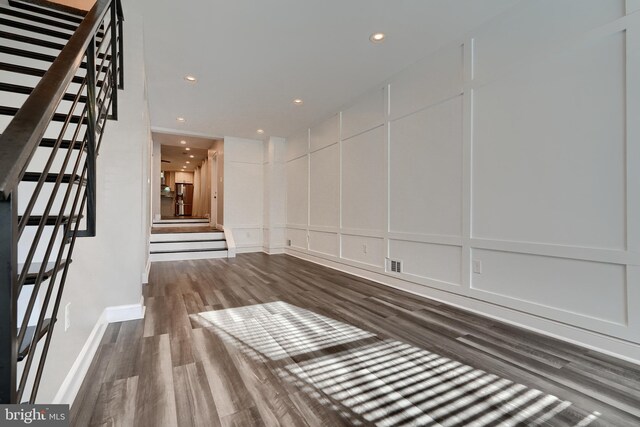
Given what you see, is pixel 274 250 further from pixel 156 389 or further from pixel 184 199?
pixel 184 199

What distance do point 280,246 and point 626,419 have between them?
5.84 m

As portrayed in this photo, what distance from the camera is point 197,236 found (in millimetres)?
6301

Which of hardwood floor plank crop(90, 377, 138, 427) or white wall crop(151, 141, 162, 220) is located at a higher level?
white wall crop(151, 141, 162, 220)

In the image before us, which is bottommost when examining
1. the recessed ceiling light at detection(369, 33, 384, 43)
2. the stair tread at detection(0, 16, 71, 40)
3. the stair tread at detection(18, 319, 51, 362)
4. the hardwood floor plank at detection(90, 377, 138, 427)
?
the hardwood floor plank at detection(90, 377, 138, 427)

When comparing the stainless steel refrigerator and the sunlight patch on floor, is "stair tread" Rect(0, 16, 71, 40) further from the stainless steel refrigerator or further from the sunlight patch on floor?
the stainless steel refrigerator

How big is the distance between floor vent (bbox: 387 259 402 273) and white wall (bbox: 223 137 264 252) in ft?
13.2

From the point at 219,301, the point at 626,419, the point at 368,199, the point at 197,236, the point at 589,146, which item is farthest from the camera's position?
the point at 197,236

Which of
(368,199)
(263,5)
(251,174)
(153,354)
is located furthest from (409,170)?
(251,174)

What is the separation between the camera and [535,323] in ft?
7.53

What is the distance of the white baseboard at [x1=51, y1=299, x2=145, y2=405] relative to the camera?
4.66 feet

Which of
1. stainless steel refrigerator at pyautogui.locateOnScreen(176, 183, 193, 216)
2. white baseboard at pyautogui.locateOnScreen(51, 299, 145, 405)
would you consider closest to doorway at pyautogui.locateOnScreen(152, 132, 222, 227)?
stainless steel refrigerator at pyautogui.locateOnScreen(176, 183, 193, 216)

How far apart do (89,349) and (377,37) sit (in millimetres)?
3607

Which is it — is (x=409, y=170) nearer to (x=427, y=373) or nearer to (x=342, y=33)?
(x=342, y=33)

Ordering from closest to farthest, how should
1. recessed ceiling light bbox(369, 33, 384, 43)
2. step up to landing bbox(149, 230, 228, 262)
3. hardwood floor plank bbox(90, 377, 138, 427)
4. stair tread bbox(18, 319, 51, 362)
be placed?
stair tread bbox(18, 319, 51, 362), hardwood floor plank bbox(90, 377, 138, 427), recessed ceiling light bbox(369, 33, 384, 43), step up to landing bbox(149, 230, 228, 262)
